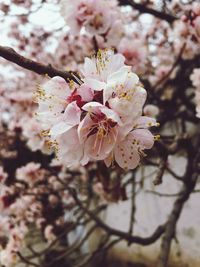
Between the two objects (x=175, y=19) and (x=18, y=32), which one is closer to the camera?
(x=175, y=19)

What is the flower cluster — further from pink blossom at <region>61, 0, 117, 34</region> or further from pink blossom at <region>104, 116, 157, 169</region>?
pink blossom at <region>61, 0, 117, 34</region>

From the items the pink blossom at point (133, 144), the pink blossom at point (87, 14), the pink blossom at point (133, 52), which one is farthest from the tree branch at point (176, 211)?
the pink blossom at point (133, 144)

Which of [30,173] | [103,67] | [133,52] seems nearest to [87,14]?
[133,52]

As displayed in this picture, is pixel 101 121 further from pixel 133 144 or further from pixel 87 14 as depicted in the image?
pixel 87 14

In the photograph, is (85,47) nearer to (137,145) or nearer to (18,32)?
(18,32)

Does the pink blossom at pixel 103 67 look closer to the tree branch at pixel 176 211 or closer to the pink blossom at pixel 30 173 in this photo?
the tree branch at pixel 176 211

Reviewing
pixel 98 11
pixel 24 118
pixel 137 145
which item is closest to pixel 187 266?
pixel 24 118
